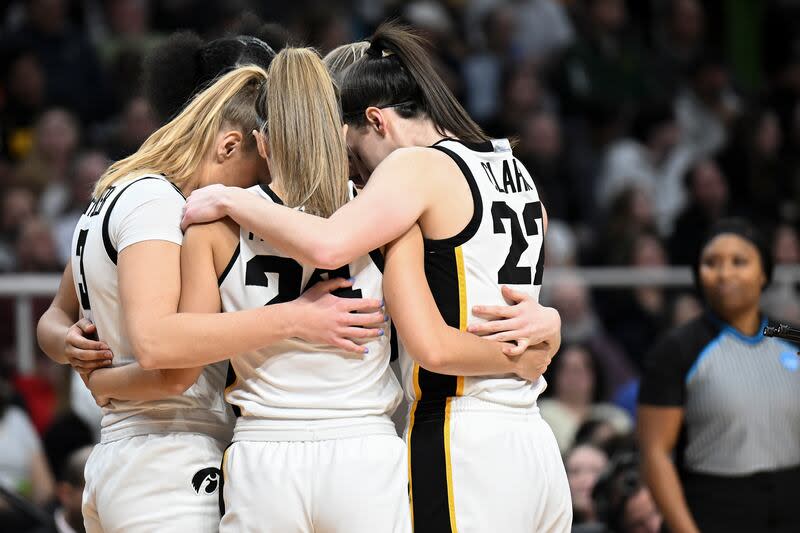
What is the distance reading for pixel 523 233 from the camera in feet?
11.0

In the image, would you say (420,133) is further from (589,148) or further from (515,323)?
(589,148)

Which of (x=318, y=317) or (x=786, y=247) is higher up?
(x=318, y=317)

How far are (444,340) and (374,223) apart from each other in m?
0.36

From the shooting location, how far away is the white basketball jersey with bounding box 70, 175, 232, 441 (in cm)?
317

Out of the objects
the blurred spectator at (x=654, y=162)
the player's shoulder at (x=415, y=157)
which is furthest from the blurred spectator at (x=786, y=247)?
the player's shoulder at (x=415, y=157)

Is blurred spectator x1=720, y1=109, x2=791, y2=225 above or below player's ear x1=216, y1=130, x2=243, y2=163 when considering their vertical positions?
below

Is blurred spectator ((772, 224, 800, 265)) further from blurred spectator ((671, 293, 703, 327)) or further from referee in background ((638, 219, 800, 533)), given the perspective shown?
referee in background ((638, 219, 800, 533))

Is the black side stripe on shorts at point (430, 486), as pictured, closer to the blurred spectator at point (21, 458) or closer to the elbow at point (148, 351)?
the elbow at point (148, 351)

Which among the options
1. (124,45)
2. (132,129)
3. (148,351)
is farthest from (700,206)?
(148,351)

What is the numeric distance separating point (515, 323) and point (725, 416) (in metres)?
1.65

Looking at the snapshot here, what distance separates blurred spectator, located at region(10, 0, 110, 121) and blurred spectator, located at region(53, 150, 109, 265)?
108 centimetres

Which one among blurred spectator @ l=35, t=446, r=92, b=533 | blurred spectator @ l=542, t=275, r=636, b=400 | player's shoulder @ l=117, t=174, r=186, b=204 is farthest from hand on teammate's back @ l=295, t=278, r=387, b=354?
blurred spectator @ l=542, t=275, r=636, b=400

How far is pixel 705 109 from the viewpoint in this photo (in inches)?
439

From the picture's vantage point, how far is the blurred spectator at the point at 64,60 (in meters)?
9.05
